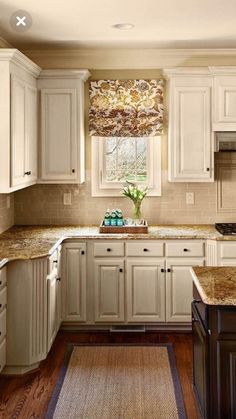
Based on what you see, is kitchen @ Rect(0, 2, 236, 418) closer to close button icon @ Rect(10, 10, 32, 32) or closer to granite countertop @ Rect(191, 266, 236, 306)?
close button icon @ Rect(10, 10, 32, 32)

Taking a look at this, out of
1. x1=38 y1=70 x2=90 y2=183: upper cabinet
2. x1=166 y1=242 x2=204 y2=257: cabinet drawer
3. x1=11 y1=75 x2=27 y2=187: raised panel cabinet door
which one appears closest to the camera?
x1=11 y1=75 x2=27 y2=187: raised panel cabinet door

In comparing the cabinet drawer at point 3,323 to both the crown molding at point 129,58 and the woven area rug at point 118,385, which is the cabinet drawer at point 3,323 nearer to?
the woven area rug at point 118,385

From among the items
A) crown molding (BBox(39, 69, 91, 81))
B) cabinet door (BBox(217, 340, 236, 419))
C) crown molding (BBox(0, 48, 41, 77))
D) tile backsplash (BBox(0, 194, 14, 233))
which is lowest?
cabinet door (BBox(217, 340, 236, 419))

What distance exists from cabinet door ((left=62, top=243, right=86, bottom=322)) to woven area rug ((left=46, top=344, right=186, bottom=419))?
418mm

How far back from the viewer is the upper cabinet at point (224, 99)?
4.98 m

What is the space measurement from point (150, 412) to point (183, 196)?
254 cm

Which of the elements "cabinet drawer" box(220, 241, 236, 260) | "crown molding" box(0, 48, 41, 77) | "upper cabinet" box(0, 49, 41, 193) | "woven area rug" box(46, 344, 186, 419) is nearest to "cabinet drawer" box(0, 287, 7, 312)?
"woven area rug" box(46, 344, 186, 419)

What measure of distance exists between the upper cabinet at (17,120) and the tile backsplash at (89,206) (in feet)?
1.57

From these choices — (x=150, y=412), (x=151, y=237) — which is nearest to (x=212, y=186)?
(x=151, y=237)

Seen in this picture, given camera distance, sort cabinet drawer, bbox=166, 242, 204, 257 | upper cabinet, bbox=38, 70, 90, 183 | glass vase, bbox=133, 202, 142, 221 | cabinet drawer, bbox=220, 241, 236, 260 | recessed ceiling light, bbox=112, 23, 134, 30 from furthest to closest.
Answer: glass vase, bbox=133, 202, 142, 221 < upper cabinet, bbox=38, 70, 90, 183 < cabinet drawer, bbox=166, 242, 204, 257 < cabinet drawer, bbox=220, 241, 236, 260 < recessed ceiling light, bbox=112, 23, 134, 30

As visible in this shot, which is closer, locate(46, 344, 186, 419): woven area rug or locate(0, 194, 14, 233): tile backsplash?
locate(46, 344, 186, 419): woven area rug

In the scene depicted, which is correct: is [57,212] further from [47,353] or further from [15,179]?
[47,353]

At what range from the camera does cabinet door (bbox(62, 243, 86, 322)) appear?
15.7 feet

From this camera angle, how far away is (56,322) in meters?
4.48
